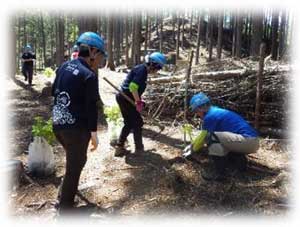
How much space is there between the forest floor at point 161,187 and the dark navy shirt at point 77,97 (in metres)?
0.97

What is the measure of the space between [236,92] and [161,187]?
2933 millimetres

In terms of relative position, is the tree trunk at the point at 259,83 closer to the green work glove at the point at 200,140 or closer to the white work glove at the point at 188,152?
the white work glove at the point at 188,152

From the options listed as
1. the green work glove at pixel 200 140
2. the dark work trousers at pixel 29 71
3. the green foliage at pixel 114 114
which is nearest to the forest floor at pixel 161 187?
the green work glove at pixel 200 140

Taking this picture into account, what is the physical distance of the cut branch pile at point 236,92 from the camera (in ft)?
20.4

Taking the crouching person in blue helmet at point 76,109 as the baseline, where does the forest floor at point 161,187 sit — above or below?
below

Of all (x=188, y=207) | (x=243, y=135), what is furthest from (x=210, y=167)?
(x=188, y=207)

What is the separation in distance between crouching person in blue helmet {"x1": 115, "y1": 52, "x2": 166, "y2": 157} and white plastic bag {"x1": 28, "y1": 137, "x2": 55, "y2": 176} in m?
1.08

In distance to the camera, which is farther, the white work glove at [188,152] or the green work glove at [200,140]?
the white work glove at [188,152]

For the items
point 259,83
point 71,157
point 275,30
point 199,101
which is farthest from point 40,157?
point 275,30

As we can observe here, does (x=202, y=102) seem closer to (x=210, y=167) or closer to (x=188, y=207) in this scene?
(x=210, y=167)

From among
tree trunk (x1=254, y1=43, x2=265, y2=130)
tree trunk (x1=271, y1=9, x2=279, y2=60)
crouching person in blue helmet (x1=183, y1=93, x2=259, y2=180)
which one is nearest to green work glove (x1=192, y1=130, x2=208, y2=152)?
crouching person in blue helmet (x1=183, y1=93, x2=259, y2=180)

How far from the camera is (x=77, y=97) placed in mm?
3430

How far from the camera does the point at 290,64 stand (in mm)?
6383

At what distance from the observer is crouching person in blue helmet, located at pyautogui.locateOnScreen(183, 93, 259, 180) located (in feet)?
14.4
